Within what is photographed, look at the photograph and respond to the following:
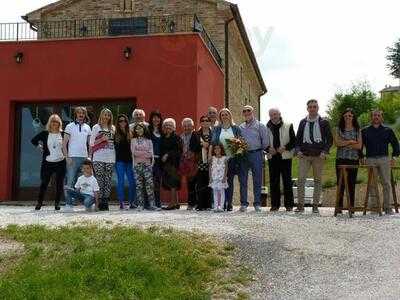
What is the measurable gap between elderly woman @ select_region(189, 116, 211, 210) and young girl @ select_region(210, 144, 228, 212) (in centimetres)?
26

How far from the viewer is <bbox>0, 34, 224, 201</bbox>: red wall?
14.9 m

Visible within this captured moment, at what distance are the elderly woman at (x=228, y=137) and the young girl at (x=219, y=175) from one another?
0.36 feet

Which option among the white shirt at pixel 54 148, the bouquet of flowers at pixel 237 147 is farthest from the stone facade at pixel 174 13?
the bouquet of flowers at pixel 237 147

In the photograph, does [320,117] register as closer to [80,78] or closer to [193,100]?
[193,100]

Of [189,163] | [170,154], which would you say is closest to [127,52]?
[170,154]

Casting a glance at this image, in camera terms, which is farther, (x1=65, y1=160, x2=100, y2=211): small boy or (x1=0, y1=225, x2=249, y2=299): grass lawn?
(x1=65, y1=160, x2=100, y2=211): small boy

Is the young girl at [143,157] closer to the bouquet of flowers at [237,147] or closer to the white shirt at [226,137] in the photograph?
the white shirt at [226,137]

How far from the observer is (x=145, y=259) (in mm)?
6637

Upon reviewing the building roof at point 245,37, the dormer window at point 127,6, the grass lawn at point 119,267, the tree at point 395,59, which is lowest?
the grass lawn at point 119,267

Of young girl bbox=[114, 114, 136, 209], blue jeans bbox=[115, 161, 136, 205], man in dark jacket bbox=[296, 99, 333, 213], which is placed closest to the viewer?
man in dark jacket bbox=[296, 99, 333, 213]

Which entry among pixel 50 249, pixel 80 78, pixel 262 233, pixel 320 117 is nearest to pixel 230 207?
pixel 320 117

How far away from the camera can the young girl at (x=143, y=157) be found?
427 inches

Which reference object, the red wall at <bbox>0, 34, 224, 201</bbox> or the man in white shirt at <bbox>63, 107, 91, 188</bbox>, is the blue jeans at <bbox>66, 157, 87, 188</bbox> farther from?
the red wall at <bbox>0, 34, 224, 201</bbox>

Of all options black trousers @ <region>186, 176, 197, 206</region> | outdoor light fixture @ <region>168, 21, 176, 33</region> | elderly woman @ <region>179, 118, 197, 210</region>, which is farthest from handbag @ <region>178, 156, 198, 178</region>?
outdoor light fixture @ <region>168, 21, 176, 33</region>
